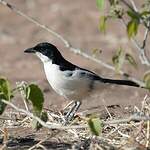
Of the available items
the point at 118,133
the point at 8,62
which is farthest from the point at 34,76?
the point at 118,133

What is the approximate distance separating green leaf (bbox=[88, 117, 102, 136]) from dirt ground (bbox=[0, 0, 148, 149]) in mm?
5910

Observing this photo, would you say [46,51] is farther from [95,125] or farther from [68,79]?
[95,125]

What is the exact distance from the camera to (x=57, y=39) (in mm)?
16906

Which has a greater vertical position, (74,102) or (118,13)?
(118,13)

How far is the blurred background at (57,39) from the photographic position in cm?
1431

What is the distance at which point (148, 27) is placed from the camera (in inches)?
215

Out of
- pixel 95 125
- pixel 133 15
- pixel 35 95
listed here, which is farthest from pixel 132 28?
pixel 35 95

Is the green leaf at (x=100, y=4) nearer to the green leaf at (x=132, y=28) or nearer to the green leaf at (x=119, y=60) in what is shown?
the green leaf at (x=132, y=28)

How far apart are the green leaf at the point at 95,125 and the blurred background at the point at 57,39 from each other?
6103 millimetres

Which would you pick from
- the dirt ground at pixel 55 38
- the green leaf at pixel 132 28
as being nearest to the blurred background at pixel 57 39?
the dirt ground at pixel 55 38

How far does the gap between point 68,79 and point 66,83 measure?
0.15ft

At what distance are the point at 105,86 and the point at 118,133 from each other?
4.54 feet

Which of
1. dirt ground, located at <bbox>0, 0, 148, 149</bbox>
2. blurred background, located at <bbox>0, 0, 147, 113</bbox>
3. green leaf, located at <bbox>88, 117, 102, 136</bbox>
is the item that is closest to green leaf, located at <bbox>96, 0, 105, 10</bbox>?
green leaf, located at <bbox>88, 117, 102, 136</bbox>

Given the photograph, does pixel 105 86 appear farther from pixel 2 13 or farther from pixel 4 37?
pixel 2 13
